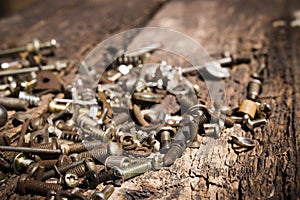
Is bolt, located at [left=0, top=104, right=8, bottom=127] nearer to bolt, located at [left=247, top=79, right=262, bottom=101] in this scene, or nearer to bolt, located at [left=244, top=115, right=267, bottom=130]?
bolt, located at [left=244, top=115, right=267, bottom=130]

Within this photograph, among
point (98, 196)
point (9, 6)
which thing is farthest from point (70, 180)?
point (9, 6)

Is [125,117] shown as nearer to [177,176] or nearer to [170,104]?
[170,104]

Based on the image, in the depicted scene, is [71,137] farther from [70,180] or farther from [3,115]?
[3,115]

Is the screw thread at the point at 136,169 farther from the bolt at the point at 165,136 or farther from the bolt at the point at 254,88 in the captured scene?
the bolt at the point at 254,88

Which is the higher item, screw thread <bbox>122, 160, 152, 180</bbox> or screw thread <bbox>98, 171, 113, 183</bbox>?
screw thread <bbox>122, 160, 152, 180</bbox>

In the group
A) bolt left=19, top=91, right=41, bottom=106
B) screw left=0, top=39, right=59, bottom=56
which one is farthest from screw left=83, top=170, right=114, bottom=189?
screw left=0, top=39, right=59, bottom=56

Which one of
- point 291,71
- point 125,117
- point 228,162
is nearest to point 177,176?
point 228,162

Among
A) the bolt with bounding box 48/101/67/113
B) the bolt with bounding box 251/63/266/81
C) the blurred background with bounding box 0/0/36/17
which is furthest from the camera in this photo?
the blurred background with bounding box 0/0/36/17
